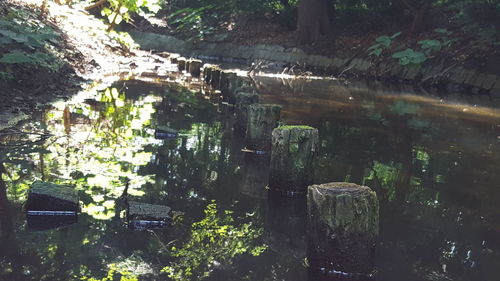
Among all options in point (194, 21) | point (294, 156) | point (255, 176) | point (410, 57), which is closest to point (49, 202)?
point (294, 156)

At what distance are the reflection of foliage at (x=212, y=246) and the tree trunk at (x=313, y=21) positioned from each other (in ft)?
69.6

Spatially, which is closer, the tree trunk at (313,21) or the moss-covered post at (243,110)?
the moss-covered post at (243,110)

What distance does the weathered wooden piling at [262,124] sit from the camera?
7523 millimetres

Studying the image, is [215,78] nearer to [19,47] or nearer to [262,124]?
[19,47]

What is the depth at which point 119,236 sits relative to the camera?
441 centimetres

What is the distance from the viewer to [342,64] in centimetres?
2236

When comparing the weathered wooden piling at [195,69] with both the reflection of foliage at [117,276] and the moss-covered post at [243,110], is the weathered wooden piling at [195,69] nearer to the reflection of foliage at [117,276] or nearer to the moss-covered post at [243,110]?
the moss-covered post at [243,110]

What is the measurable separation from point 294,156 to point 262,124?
1812mm

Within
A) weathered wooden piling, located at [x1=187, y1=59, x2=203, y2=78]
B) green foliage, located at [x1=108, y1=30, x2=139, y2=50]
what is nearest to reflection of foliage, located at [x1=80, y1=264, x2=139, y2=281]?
weathered wooden piling, located at [x1=187, y1=59, x2=203, y2=78]

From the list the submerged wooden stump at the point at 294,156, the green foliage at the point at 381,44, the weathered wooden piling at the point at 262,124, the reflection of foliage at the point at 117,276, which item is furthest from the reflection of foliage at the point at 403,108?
the reflection of foliage at the point at 117,276

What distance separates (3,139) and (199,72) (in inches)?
480

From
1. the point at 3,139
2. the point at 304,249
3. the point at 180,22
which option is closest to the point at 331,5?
the point at 180,22

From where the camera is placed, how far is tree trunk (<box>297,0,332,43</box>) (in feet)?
83.6

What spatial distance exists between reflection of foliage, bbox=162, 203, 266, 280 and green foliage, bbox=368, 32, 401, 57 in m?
A: 16.8
